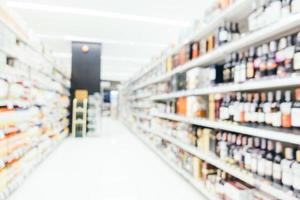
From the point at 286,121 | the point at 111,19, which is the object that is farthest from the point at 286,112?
the point at 111,19

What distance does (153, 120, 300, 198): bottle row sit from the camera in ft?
5.34

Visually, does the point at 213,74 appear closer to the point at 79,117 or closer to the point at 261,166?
the point at 261,166

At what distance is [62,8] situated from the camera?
18.4 feet

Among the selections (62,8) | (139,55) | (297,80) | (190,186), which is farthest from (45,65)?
(139,55)

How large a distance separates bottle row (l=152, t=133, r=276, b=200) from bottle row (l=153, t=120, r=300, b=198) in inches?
7.7

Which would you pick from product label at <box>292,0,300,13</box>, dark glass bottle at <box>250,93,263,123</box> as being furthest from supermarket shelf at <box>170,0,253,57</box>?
dark glass bottle at <box>250,93,263,123</box>

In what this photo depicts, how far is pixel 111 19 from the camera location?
20.6 ft

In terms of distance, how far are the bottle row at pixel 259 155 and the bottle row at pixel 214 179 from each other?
197 millimetres

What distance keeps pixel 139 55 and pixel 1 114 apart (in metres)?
8.78

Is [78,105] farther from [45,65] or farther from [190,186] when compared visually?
[190,186]

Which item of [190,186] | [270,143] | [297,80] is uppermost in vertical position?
[297,80]

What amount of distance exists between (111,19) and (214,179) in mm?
4969

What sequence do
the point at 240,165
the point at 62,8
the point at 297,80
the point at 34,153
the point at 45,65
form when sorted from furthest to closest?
the point at 62,8, the point at 45,65, the point at 34,153, the point at 240,165, the point at 297,80

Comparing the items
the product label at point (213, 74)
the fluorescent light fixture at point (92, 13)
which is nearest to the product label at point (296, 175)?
the product label at point (213, 74)
